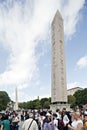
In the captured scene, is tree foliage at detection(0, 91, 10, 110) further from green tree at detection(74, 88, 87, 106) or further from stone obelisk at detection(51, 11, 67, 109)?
stone obelisk at detection(51, 11, 67, 109)

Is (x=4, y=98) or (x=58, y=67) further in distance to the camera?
(x=4, y=98)

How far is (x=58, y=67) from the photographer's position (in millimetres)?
31078

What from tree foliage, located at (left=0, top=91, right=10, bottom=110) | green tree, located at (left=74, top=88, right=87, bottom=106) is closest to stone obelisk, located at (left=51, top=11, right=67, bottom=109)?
green tree, located at (left=74, top=88, right=87, bottom=106)

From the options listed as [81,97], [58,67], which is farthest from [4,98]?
[58,67]

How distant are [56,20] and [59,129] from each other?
2167cm

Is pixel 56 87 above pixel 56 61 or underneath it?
underneath

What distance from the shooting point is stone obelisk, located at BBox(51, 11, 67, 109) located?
31109mm

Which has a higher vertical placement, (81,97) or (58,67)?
(81,97)

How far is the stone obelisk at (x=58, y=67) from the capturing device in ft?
102

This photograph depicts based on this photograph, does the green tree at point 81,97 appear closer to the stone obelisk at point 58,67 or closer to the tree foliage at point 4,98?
the tree foliage at point 4,98

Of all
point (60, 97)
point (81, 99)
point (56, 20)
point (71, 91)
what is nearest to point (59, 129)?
point (60, 97)

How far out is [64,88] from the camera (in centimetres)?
3138

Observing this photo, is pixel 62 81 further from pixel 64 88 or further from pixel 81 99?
pixel 81 99

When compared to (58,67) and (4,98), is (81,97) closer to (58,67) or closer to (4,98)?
(4,98)
